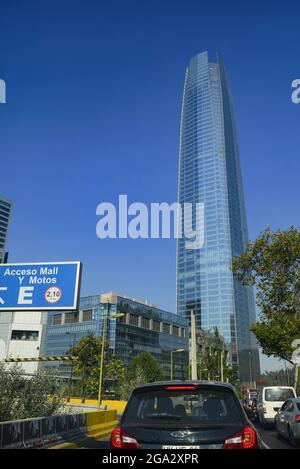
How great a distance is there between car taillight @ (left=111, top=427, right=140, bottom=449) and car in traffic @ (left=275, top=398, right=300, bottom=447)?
882 centimetres

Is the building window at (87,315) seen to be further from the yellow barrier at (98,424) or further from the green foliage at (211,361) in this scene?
the yellow barrier at (98,424)

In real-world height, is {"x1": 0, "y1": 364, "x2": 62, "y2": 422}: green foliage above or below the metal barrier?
above

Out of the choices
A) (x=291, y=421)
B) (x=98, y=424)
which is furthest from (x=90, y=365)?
(x=291, y=421)

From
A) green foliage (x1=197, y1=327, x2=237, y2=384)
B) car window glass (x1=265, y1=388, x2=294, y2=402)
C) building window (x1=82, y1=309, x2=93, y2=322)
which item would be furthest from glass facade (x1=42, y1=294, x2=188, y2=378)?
car window glass (x1=265, y1=388, x2=294, y2=402)

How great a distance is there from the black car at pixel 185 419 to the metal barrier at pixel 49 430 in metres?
5.26

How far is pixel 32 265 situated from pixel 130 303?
10427 centimetres

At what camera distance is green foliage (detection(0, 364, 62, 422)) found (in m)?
12.3

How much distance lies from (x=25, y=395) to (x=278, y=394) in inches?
464

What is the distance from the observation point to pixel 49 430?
11.4 metres

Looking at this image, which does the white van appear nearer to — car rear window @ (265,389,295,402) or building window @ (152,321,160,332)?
car rear window @ (265,389,295,402)

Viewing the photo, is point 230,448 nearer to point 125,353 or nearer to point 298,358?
point 298,358

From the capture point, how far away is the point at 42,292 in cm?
1950

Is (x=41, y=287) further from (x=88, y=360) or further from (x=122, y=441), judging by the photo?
(x=88, y=360)

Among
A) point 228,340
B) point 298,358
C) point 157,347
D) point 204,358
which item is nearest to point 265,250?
point 298,358
